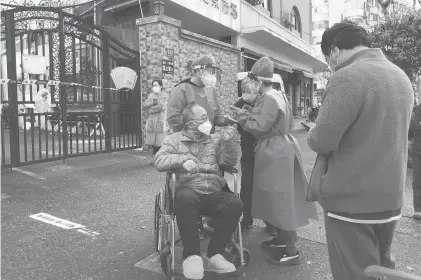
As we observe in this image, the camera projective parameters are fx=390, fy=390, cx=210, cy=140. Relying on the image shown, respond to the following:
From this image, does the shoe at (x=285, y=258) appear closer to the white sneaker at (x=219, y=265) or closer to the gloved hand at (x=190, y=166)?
the white sneaker at (x=219, y=265)

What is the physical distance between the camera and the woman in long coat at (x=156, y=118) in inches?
312

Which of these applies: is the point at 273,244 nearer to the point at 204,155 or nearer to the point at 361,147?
the point at 204,155

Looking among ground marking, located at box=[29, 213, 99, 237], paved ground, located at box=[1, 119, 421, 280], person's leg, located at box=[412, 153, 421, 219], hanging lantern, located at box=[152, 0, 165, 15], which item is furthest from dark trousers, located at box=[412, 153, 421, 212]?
hanging lantern, located at box=[152, 0, 165, 15]

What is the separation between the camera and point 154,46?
30.4ft

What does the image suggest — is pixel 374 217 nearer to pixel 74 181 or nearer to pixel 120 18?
pixel 74 181

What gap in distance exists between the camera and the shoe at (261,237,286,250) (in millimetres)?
3639

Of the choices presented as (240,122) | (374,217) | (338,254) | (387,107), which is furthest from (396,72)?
(240,122)

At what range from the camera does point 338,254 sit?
6.95ft

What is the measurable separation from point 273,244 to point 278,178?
68 cm

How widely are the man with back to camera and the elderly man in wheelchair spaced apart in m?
1.15

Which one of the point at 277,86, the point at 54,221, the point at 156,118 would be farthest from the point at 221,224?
the point at 156,118

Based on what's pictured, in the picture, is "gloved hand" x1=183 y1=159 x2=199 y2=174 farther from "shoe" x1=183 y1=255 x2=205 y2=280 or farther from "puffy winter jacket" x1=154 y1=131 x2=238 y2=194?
A: "shoe" x1=183 y1=255 x2=205 y2=280

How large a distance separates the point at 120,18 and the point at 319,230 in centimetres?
1084

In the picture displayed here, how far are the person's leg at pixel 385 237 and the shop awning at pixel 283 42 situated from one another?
12.5 m
